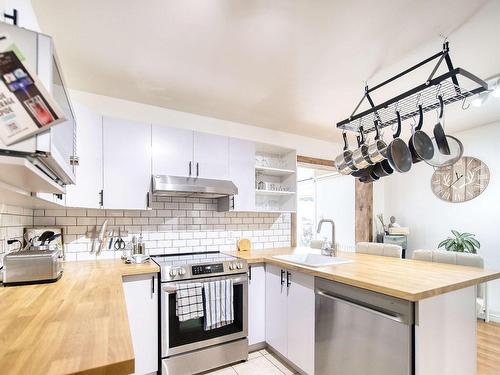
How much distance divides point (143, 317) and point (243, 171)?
161 centimetres

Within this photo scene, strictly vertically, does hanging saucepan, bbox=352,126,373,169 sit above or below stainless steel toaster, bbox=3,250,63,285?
above

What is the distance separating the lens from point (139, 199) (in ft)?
7.61

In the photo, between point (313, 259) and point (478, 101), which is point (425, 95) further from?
point (313, 259)

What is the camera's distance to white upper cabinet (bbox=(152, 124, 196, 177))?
7.95 ft

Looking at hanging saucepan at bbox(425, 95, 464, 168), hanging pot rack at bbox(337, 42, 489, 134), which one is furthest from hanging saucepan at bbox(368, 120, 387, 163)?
hanging saucepan at bbox(425, 95, 464, 168)

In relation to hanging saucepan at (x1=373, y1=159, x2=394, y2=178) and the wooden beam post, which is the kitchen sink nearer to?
hanging saucepan at (x1=373, y1=159, x2=394, y2=178)

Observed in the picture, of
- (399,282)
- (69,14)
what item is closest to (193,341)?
(399,282)

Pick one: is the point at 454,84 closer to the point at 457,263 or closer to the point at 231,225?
the point at 457,263

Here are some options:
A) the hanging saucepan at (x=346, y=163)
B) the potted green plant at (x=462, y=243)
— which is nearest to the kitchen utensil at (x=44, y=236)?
the hanging saucepan at (x=346, y=163)

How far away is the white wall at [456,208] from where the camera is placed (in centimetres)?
318

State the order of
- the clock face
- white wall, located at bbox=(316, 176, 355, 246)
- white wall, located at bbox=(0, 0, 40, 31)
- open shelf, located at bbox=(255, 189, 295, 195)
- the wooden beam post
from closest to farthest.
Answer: white wall, located at bbox=(0, 0, 40, 31) → open shelf, located at bbox=(255, 189, 295, 195) → the clock face → the wooden beam post → white wall, located at bbox=(316, 176, 355, 246)

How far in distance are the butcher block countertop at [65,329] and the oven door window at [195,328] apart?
2.44 ft

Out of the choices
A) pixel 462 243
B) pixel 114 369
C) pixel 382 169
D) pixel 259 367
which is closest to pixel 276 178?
pixel 382 169

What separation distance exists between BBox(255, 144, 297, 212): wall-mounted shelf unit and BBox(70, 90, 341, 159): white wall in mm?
198
